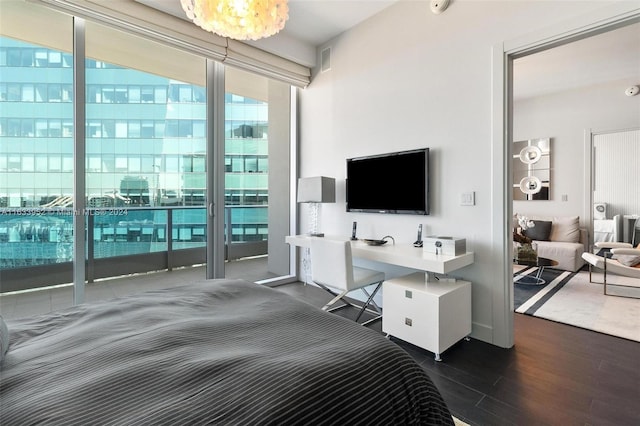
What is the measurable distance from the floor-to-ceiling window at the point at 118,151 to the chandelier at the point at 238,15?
61.5 inches

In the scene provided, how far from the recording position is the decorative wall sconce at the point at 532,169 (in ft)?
18.0

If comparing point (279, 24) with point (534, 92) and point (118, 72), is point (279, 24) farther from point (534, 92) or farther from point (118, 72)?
point (534, 92)

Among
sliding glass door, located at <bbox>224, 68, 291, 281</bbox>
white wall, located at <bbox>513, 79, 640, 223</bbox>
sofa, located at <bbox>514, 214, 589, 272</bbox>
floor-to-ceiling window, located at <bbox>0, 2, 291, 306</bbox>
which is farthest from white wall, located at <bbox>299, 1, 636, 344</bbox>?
white wall, located at <bbox>513, 79, 640, 223</bbox>

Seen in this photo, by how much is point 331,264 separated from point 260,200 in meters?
1.98

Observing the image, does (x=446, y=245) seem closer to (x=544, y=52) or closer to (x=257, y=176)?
(x=257, y=176)

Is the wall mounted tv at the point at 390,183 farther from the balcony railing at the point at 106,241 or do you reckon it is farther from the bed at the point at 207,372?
the bed at the point at 207,372

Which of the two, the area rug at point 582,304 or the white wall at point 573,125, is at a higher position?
the white wall at point 573,125

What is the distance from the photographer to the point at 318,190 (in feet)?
11.4

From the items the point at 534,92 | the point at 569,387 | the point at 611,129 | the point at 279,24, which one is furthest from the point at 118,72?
the point at 611,129

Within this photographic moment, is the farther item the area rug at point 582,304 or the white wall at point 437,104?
the area rug at point 582,304

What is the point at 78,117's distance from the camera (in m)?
2.71

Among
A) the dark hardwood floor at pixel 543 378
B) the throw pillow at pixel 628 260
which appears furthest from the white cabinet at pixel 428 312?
the throw pillow at pixel 628 260

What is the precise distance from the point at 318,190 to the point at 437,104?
146 cm

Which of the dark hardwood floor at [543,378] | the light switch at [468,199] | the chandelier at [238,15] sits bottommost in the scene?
the dark hardwood floor at [543,378]
